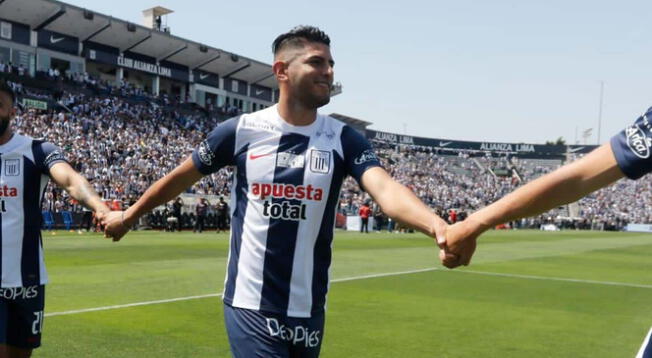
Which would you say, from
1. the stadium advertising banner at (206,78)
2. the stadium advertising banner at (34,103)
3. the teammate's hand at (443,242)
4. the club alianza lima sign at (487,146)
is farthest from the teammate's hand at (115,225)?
the club alianza lima sign at (487,146)

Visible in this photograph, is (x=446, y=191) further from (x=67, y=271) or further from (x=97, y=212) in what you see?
(x=97, y=212)

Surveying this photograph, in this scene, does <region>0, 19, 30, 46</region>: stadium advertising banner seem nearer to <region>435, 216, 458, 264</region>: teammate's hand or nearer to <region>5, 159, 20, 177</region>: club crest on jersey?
<region>5, 159, 20, 177</region>: club crest on jersey

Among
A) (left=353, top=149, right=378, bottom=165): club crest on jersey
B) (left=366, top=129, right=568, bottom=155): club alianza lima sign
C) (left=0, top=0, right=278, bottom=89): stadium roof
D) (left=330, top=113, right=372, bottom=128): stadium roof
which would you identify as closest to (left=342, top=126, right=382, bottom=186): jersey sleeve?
(left=353, top=149, right=378, bottom=165): club crest on jersey

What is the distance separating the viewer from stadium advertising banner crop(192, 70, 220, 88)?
220 feet

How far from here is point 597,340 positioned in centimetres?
902

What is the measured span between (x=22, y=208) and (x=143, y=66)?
5812 cm

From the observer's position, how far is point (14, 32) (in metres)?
50.0

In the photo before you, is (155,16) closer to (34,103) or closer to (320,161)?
(34,103)

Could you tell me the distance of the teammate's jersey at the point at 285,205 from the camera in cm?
372

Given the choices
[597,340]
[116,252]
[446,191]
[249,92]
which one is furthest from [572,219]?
[597,340]

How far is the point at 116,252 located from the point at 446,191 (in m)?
67.3

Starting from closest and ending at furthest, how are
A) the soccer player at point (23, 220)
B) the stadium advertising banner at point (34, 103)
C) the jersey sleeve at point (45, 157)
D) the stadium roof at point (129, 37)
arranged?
1. the soccer player at point (23, 220)
2. the jersey sleeve at point (45, 157)
3. the stadium advertising banner at point (34, 103)
4. the stadium roof at point (129, 37)

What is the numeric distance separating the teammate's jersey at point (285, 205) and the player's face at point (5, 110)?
1.72 metres

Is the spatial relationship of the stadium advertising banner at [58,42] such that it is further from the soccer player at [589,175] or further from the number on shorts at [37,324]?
the soccer player at [589,175]
